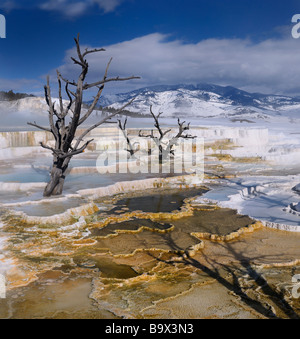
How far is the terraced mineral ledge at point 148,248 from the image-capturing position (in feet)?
10.9

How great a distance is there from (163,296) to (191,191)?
533 cm

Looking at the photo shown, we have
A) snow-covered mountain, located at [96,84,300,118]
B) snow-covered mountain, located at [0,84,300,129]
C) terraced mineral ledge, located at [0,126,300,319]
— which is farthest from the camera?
snow-covered mountain, located at [96,84,300,118]

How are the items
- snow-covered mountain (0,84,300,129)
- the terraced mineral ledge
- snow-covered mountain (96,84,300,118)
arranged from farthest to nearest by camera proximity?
snow-covered mountain (96,84,300,118) < snow-covered mountain (0,84,300,129) < the terraced mineral ledge

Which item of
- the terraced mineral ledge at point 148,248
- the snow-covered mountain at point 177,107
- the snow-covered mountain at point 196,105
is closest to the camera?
the terraced mineral ledge at point 148,248

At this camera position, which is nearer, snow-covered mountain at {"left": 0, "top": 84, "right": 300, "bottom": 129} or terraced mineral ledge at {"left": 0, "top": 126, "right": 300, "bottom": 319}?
terraced mineral ledge at {"left": 0, "top": 126, "right": 300, "bottom": 319}

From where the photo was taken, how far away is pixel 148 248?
4.88 m

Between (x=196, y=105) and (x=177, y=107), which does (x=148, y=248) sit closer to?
(x=196, y=105)

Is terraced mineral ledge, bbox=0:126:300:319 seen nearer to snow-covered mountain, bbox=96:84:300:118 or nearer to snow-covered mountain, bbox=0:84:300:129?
snow-covered mountain, bbox=0:84:300:129

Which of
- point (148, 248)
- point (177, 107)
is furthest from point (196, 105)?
point (148, 248)

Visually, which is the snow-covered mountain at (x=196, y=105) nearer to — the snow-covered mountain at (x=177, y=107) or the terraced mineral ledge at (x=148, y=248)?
the snow-covered mountain at (x=177, y=107)

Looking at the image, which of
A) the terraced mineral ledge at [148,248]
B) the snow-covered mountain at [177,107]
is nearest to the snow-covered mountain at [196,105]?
the snow-covered mountain at [177,107]

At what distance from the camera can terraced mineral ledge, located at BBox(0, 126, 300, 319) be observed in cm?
332

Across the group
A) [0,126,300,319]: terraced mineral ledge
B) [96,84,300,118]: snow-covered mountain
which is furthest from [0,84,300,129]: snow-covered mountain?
[0,126,300,319]: terraced mineral ledge
